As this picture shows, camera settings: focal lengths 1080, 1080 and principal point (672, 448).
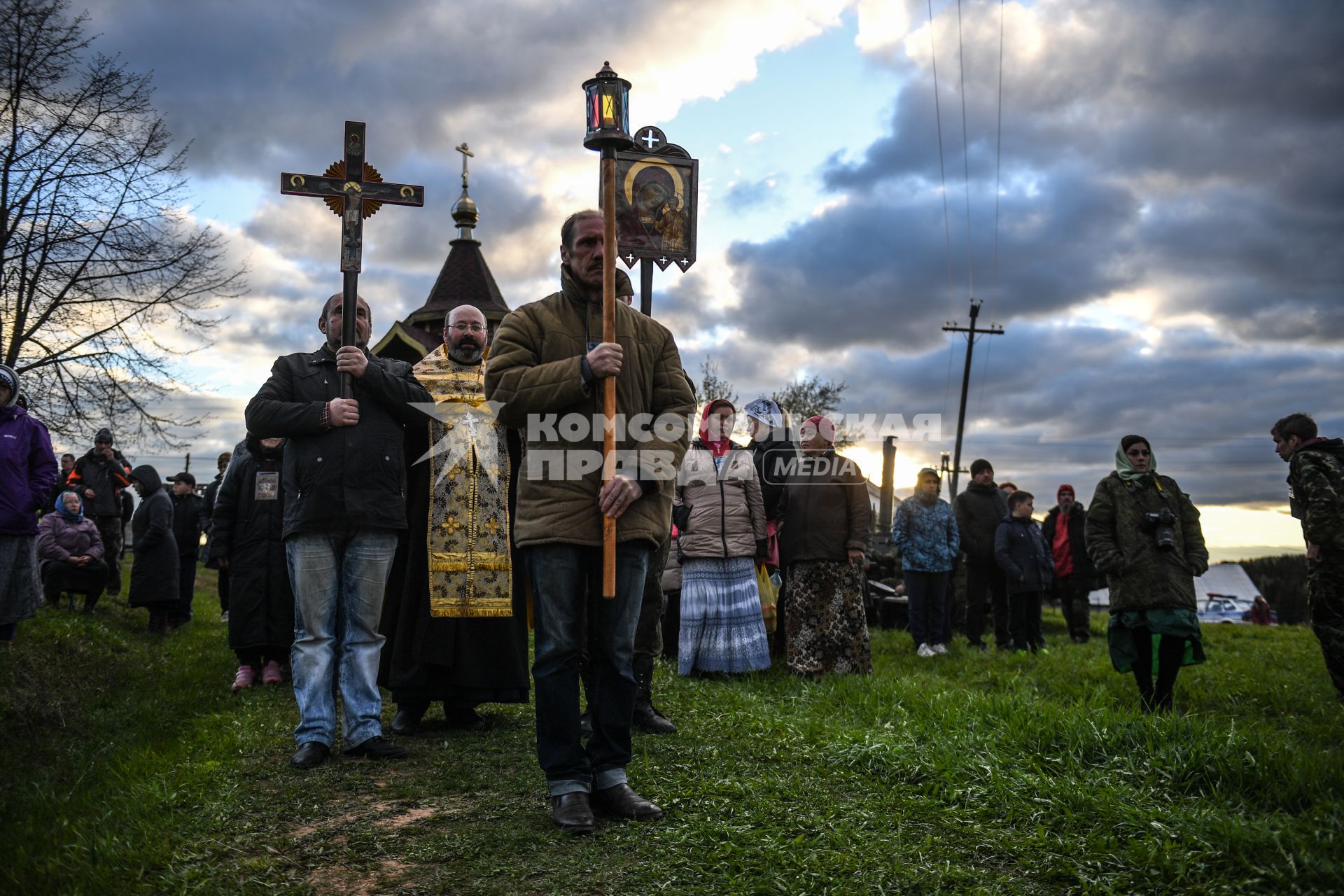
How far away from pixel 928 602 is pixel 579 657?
7.93 m

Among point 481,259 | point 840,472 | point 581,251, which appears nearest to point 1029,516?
point 840,472

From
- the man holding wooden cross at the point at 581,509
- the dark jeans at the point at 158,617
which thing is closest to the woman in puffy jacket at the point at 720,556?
the man holding wooden cross at the point at 581,509

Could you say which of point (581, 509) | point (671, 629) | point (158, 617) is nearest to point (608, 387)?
point (581, 509)

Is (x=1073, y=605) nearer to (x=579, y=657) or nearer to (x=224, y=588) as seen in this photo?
(x=224, y=588)

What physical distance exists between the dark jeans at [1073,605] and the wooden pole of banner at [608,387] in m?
11.5

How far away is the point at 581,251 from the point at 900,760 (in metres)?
2.54

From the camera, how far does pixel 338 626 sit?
531 centimetres

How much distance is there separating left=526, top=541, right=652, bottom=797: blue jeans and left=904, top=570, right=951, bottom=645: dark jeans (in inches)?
301

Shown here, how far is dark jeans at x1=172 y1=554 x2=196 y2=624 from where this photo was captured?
A: 12484mm

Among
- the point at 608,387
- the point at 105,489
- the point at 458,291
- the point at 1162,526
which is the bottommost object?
the point at 1162,526

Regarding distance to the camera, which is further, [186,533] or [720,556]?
[186,533]

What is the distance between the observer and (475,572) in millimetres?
5797

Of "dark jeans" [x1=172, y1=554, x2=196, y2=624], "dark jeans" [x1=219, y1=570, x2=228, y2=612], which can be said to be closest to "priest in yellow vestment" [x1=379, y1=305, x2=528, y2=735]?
"dark jeans" [x1=219, y1=570, x2=228, y2=612]

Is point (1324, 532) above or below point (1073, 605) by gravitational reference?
above
